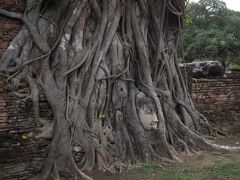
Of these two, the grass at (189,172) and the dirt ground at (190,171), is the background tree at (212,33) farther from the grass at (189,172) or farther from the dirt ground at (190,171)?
the grass at (189,172)

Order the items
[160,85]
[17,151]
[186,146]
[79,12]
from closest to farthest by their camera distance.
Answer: [17,151], [79,12], [186,146], [160,85]

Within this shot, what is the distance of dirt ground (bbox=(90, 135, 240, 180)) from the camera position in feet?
17.1

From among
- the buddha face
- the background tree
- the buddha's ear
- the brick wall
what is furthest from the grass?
the background tree

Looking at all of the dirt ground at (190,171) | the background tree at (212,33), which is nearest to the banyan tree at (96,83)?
the dirt ground at (190,171)

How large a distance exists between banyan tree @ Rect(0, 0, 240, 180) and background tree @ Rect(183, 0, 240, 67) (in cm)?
1155

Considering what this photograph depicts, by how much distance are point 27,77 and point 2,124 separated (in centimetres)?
76

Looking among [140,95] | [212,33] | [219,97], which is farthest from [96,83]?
[212,33]

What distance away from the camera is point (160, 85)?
714cm

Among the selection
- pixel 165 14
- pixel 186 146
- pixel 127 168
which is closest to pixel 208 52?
pixel 165 14

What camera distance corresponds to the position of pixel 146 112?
6230 millimetres

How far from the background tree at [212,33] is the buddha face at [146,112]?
1187 cm

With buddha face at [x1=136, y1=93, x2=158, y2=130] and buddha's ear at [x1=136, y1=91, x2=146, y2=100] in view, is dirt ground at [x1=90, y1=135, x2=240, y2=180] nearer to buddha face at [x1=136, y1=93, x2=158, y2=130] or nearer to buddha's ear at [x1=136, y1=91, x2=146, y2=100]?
buddha face at [x1=136, y1=93, x2=158, y2=130]

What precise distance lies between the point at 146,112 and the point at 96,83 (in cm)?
91

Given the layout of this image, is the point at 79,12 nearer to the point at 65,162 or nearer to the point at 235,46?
the point at 65,162
